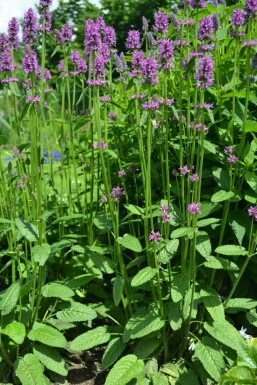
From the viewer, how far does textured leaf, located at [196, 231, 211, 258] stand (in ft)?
7.83

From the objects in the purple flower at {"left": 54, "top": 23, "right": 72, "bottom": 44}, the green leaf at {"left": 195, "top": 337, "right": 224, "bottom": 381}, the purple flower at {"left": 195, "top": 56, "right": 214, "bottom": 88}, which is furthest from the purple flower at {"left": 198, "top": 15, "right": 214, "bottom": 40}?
the green leaf at {"left": 195, "top": 337, "right": 224, "bottom": 381}

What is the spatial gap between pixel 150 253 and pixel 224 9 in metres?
1.48

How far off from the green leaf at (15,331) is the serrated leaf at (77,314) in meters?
0.23

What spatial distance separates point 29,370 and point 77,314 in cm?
35

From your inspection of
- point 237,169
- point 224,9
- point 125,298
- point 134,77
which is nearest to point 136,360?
point 125,298

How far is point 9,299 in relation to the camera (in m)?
2.29

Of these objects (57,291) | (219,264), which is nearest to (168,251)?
(219,264)

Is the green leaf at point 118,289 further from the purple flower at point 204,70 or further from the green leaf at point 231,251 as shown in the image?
the purple flower at point 204,70

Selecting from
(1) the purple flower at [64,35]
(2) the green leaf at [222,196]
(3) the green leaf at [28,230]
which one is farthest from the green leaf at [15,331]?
(1) the purple flower at [64,35]

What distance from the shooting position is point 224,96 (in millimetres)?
2645

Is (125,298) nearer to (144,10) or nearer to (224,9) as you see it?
(224,9)

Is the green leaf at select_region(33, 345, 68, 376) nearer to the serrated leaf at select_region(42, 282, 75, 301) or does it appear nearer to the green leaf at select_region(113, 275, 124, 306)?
the serrated leaf at select_region(42, 282, 75, 301)

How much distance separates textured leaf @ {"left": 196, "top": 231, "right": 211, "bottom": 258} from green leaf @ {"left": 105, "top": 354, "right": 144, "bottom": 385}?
0.57m

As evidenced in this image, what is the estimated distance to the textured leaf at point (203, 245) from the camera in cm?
239
